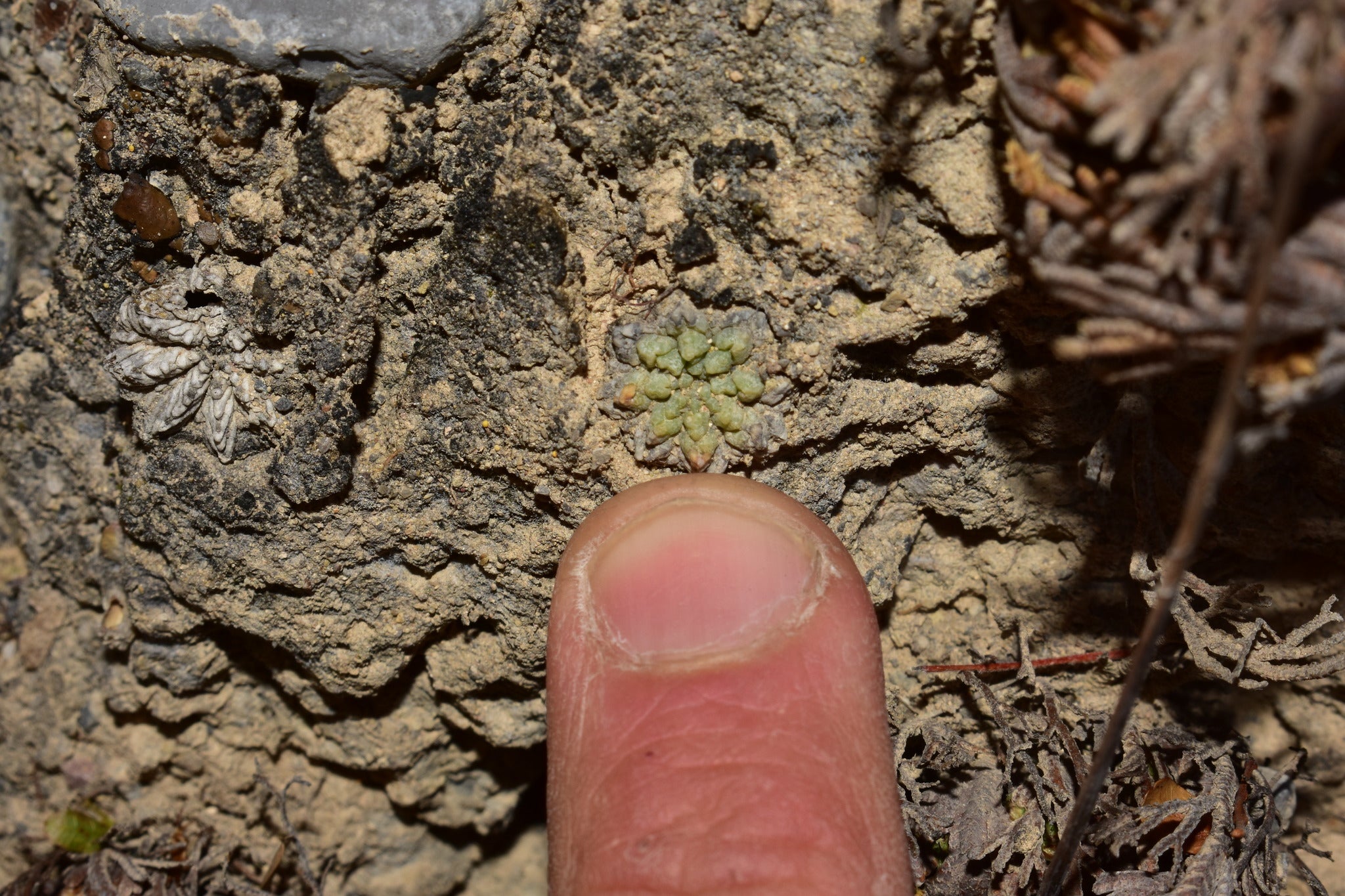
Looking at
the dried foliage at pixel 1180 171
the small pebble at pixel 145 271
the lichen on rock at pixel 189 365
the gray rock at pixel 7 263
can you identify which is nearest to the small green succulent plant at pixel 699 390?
the dried foliage at pixel 1180 171

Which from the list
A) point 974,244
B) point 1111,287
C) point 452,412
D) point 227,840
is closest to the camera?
point 1111,287

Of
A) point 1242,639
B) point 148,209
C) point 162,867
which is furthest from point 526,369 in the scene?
point 162,867

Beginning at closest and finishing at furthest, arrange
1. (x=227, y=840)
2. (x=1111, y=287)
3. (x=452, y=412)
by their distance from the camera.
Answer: (x=1111, y=287) → (x=452, y=412) → (x=227, y=840)

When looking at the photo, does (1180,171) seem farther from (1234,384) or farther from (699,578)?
(699,578)

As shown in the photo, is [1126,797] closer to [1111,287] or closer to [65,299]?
[1111,287]

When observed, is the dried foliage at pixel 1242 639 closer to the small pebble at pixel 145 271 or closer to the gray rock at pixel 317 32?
the gray rock at pixel 317 32

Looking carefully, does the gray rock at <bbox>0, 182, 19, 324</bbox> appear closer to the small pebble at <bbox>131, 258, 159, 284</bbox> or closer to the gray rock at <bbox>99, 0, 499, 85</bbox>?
the small pebble at <bbox>131, 258, 159, 284</bbox>

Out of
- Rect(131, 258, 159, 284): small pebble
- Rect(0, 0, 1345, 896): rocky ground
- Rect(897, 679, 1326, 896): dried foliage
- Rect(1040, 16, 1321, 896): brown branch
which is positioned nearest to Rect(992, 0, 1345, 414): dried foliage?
Rect(1040, 16, 1321, 896): brown branch

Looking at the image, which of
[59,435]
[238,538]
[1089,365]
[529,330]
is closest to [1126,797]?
[1089,365]
